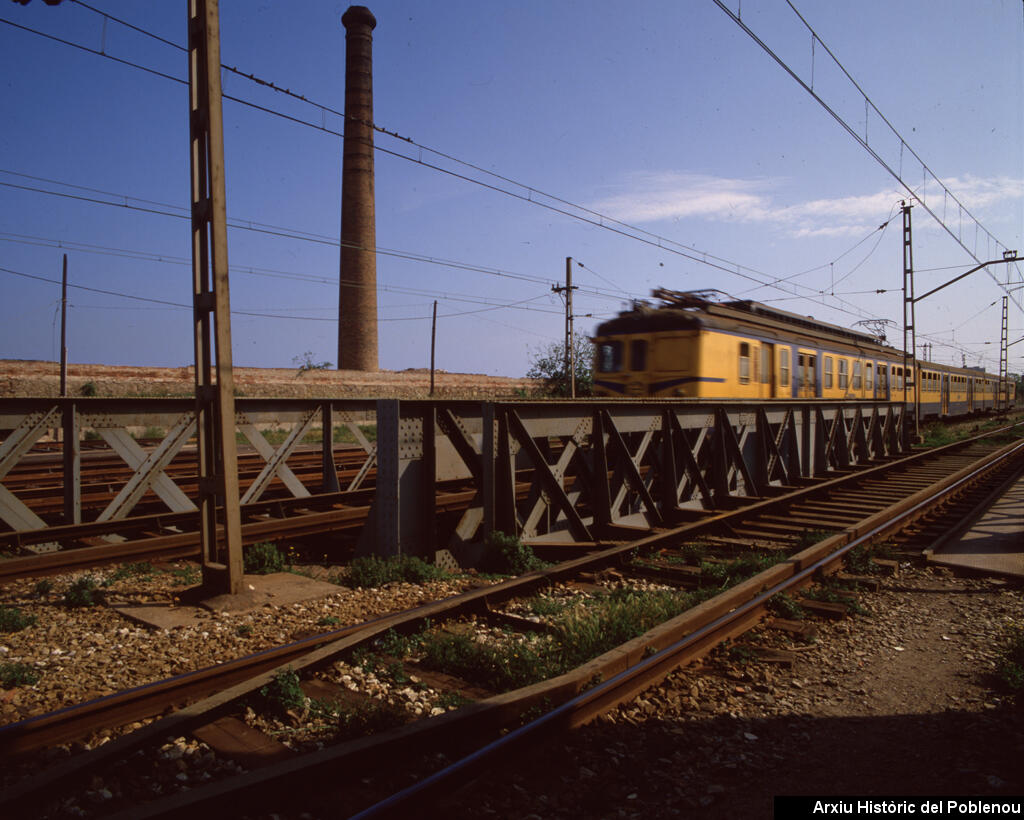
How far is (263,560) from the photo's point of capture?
22.9 ft

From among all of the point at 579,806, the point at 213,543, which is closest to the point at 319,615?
the point at 213,543

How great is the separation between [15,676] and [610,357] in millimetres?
11912

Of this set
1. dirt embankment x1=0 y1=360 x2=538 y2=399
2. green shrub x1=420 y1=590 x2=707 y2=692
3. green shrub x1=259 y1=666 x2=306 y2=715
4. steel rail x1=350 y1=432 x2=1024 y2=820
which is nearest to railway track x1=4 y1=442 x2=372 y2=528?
green shrub x1=259 y1=666 x2=306 y2=715

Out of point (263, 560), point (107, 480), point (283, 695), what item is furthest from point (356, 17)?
point (283, 695)

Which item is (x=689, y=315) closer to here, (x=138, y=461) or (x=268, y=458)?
(x=268, y=458)

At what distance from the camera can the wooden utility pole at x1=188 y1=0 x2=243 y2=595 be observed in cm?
560

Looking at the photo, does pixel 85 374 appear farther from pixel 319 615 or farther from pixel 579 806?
pixel 579 806

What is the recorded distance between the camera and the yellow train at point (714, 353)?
12945 millimetres

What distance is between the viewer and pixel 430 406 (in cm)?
732

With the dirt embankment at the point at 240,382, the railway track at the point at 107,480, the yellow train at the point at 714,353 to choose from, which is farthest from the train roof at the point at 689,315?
the dirt embankment at the point at 240,382

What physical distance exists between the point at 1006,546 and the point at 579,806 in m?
7.18

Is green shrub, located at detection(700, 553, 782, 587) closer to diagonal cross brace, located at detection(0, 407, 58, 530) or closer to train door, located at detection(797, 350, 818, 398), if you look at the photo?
diagonal cross brace, located at detection(0, 407, 58, 530)

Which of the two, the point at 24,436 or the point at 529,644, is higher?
the point at 24,436

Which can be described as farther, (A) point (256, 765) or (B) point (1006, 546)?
(B) point (1006, 546)
